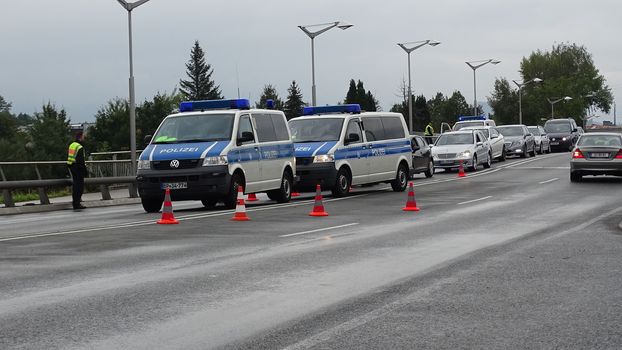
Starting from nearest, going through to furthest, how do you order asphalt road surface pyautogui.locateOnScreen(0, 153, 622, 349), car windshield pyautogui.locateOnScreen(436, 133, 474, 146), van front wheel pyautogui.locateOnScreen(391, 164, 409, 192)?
asphalt road surface pyautogui.locateOnScreen(0, 153, 622, 349) < van front wheel pyautogui.locateOnScreen(391, 164, 409, 192) < car windshield pyautogui.locateOnScreen(436, 133, 474, 146)

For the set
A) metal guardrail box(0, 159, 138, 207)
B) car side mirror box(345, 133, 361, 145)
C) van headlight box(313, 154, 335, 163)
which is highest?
car side mirror box(345, 133, 361, 145)

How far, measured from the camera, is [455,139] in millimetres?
40281

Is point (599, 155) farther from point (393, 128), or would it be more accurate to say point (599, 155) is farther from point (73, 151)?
point (73, 151)

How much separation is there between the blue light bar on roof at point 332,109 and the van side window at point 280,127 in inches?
142

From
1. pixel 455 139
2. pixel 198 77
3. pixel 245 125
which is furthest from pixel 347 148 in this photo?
pixel 198 77

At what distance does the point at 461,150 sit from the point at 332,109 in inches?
559

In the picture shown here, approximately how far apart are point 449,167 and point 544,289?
30.7 metres

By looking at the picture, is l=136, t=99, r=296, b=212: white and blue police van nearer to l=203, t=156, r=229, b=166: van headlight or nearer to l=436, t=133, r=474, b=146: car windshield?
l=203, t=156, r=229, b=166: van headlight

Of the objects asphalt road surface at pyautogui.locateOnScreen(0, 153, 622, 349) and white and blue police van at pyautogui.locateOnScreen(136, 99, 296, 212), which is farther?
white and blue police van at pyautogui.locateOnScreen(136, 99, 296, 212)

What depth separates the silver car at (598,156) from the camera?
29125 mm

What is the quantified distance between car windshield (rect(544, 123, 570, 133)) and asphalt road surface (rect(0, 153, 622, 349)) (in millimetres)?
46486

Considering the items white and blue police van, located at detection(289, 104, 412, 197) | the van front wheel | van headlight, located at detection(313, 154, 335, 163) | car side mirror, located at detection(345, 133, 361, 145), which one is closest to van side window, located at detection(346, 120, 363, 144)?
white and blue police van, located at detection(289, 104, 412, 197)

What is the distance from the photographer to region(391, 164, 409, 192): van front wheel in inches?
1046

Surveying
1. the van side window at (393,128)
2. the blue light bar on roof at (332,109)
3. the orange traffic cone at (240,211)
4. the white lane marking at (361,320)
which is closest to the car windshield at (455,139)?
the van side window at (393,128)
